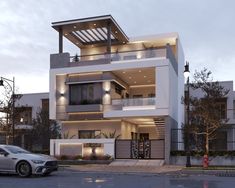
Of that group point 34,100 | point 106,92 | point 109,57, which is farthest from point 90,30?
point 34,100

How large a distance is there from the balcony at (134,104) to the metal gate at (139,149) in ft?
9.29

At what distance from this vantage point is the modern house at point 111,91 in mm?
33688

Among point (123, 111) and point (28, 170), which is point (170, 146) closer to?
point (123, 111)

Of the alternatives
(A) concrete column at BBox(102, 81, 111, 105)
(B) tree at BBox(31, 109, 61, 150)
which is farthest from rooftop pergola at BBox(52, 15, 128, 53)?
(B) tree at BBox(31, 109, 61, 150)

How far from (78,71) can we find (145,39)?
8251 millimetres

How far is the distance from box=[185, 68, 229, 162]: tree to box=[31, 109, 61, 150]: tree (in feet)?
66.4

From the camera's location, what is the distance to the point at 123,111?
115ft

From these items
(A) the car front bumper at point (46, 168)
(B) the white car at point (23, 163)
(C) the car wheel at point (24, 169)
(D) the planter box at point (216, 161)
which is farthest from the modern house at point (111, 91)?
(C) the car wheel at point (24, 169)

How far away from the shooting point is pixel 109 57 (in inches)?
1431

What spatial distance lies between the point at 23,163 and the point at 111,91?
18082 millimetres

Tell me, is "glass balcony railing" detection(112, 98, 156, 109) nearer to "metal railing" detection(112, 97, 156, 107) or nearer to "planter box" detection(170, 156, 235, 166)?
"metal railing" detection(112, 97, 156, 107)

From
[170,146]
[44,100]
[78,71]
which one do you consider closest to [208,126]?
[170,146]

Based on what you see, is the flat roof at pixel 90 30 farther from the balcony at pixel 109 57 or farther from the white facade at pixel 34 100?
the white facade at pixel 34 100

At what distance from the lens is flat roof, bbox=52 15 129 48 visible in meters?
36.8
